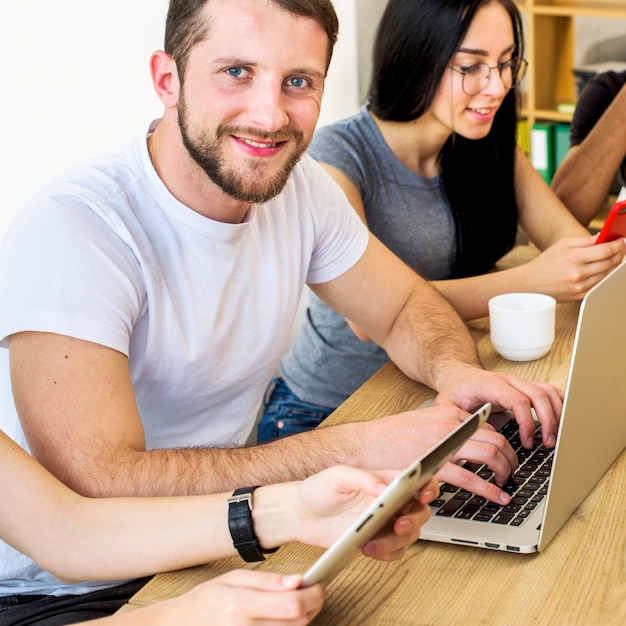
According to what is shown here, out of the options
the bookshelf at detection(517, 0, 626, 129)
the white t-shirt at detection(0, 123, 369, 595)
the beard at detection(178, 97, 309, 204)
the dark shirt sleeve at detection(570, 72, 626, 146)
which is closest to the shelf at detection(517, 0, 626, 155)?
the bookshelf at detection(517, 0, 626, 129)

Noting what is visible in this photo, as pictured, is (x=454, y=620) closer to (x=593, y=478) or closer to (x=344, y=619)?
(x=344, y=619)

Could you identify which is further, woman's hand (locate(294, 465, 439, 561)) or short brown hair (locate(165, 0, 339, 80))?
short brown hair (locate(165, 0, 339, 80))

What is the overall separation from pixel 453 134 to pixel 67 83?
0.91 m

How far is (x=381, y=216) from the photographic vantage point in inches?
75.5

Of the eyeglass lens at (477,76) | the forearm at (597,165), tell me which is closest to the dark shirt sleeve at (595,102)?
the forearm at (597,165)

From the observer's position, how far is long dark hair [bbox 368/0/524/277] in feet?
5.96

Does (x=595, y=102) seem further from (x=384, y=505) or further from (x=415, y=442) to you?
(x=384, y=505)

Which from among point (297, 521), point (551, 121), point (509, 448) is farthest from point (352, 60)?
point (297, 521)

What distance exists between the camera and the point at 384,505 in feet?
2.27

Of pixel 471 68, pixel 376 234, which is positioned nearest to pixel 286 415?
pixel 376 234

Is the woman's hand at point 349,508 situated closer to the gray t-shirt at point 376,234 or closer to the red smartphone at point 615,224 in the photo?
the red smartphone at point 615,224

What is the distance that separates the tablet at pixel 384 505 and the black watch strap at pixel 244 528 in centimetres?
18

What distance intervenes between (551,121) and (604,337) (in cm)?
266

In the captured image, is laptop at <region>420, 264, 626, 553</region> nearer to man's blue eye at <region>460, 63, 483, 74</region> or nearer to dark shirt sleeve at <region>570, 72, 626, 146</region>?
man's blue eye at <region>460, 63, 483, 74</region>
